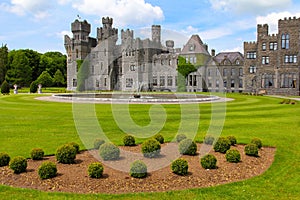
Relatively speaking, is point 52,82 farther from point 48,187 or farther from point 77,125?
point 48,187

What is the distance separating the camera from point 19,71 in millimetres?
95750

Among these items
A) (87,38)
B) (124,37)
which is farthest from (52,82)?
(124,37)

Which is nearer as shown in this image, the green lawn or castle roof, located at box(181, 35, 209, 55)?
the green lawn

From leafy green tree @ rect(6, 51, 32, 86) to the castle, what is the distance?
1493cm

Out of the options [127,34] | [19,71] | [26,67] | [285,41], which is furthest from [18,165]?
[26,67]

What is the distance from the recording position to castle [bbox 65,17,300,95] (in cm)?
6356

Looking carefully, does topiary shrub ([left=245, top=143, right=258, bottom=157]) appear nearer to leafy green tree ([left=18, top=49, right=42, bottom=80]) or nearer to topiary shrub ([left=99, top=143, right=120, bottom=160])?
topiary shrub ([left=99, top=143, right=120, bottom=160])

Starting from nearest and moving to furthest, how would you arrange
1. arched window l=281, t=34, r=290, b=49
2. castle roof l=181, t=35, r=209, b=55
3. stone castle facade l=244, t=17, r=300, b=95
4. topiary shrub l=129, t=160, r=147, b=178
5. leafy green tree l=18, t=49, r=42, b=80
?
topiary shrub l=129, t=160, r=147, b=178
stone castle facade l=244, t=17, r=300, b=95
arched window l=281, t=34, r=290, b=49
castle roof l=181, t=35, r=209, b=55
leafy green tree l=18, t=49, r=42, b=80

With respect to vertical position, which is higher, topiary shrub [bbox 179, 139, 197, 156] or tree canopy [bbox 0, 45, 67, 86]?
tree canopy [bbox 0, 45, 67, 86]

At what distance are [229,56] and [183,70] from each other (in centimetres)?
1355

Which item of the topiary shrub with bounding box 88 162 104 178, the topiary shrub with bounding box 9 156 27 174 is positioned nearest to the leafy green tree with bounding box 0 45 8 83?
the topiary shrub with bounding box 9 156 27 174

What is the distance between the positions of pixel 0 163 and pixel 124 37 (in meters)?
82.3

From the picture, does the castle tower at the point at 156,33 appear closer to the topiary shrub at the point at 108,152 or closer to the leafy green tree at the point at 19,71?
the leafy green tree at the point at 19,71

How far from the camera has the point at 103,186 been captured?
30.3 ft
